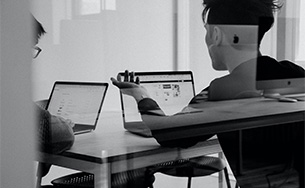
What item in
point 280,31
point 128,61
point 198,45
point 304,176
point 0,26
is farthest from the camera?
point 304,176

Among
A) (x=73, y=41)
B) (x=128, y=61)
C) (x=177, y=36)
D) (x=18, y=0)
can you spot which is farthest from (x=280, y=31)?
(x=18, y=0)

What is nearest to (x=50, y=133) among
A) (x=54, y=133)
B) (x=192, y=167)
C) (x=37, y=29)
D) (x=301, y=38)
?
(x=54, y=133)

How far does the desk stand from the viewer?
100 centimetres

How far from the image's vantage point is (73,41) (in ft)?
3.16

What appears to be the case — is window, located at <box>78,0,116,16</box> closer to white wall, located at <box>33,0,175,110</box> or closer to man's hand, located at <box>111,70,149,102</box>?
white wall, located at <box>33,0,175,110</box>

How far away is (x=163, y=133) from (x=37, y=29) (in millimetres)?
406

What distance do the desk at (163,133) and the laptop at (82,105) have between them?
0.07 feet

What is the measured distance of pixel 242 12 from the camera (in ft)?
4.05

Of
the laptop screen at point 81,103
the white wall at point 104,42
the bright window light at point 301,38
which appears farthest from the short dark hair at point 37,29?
the bright window light at point 301,38

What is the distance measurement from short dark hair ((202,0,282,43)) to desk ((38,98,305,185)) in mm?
225

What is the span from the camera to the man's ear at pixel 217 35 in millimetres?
1168

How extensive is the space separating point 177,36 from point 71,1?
0.28 meters

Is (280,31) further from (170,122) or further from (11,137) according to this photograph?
(11,137)

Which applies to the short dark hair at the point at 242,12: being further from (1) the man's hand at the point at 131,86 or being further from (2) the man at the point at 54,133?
(2) the man at the point at 54,133
